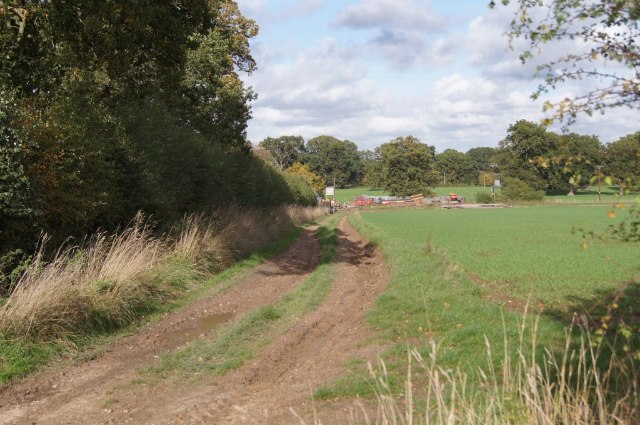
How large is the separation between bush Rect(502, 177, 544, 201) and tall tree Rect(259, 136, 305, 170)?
65151 mm

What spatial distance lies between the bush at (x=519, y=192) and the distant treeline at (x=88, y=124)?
8868 centimetres

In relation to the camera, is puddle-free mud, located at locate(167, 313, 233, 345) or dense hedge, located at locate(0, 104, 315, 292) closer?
puddle-free mud, located at locate(167, 313, 233, 345)

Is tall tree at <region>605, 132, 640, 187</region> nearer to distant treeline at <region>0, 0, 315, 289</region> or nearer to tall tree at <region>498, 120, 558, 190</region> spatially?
distant treeline at <region>0, 0, 315, 289</region>

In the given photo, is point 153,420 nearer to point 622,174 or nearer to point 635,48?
point 622,174

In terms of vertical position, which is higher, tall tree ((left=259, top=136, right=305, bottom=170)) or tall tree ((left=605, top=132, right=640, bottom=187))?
tall tree ((left=259, top=136, right=305, bottom=170))

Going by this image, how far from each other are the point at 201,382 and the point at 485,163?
7028 inches

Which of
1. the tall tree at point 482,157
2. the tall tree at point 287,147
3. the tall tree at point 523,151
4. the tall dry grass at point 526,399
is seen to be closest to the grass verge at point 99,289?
the tall dry grass at point 526,399

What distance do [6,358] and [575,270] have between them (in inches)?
536

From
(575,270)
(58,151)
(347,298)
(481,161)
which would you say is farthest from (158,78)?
(481,161)

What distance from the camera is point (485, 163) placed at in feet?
573

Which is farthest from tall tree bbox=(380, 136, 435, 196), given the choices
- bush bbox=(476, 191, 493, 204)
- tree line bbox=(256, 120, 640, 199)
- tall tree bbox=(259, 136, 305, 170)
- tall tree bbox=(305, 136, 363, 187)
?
tall tree bbox=(259, 136, 305, 170)

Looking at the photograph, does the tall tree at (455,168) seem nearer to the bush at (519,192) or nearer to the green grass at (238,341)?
the bush at (519,192)

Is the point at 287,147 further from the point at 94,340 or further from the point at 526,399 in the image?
the point at 526,399

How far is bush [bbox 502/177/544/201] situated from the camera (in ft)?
319
